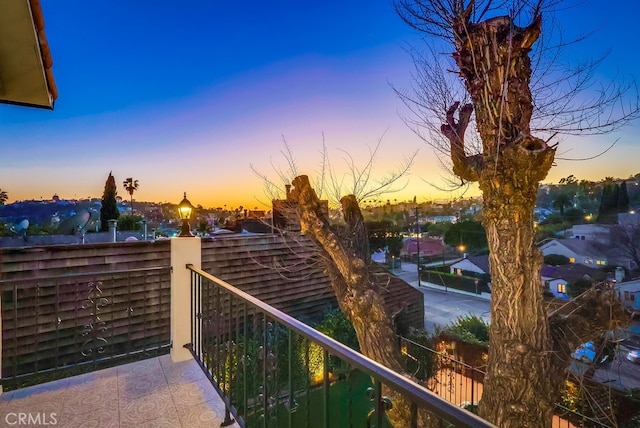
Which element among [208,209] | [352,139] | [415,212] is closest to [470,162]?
[352,139]

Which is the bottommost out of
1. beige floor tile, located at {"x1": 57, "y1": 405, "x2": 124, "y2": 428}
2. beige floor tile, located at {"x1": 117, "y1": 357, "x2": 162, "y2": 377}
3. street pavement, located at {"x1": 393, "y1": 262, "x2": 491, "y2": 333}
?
street pavement, located at {"x1": 393, "y1": 262, "x2": 491, "y2": 333}

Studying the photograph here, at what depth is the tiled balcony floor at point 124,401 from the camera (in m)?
2.07

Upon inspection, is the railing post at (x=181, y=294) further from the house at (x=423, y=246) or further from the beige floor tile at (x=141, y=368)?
the house at (x=423, y=246)

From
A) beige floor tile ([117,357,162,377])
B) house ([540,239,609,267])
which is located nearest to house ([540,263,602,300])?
house ([540,239,609,267])

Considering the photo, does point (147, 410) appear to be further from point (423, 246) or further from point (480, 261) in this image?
point (423, 246)

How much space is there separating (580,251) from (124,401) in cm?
898

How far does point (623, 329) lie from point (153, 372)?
19.9 ft

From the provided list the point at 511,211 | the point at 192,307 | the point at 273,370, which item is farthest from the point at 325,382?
the point at 511,211

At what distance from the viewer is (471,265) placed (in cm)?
1085

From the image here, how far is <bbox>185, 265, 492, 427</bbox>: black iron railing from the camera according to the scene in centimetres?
75

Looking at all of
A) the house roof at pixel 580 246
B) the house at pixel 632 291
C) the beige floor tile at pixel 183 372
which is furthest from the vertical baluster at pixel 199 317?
the house roof at pixel 580 246

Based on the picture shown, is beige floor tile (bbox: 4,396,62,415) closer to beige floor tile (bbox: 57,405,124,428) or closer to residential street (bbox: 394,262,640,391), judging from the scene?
beige floor tile (bbox: 57,405,124,428)

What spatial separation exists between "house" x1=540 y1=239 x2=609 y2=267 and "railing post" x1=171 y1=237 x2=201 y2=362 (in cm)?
718

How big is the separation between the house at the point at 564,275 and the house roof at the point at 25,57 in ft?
26.8
